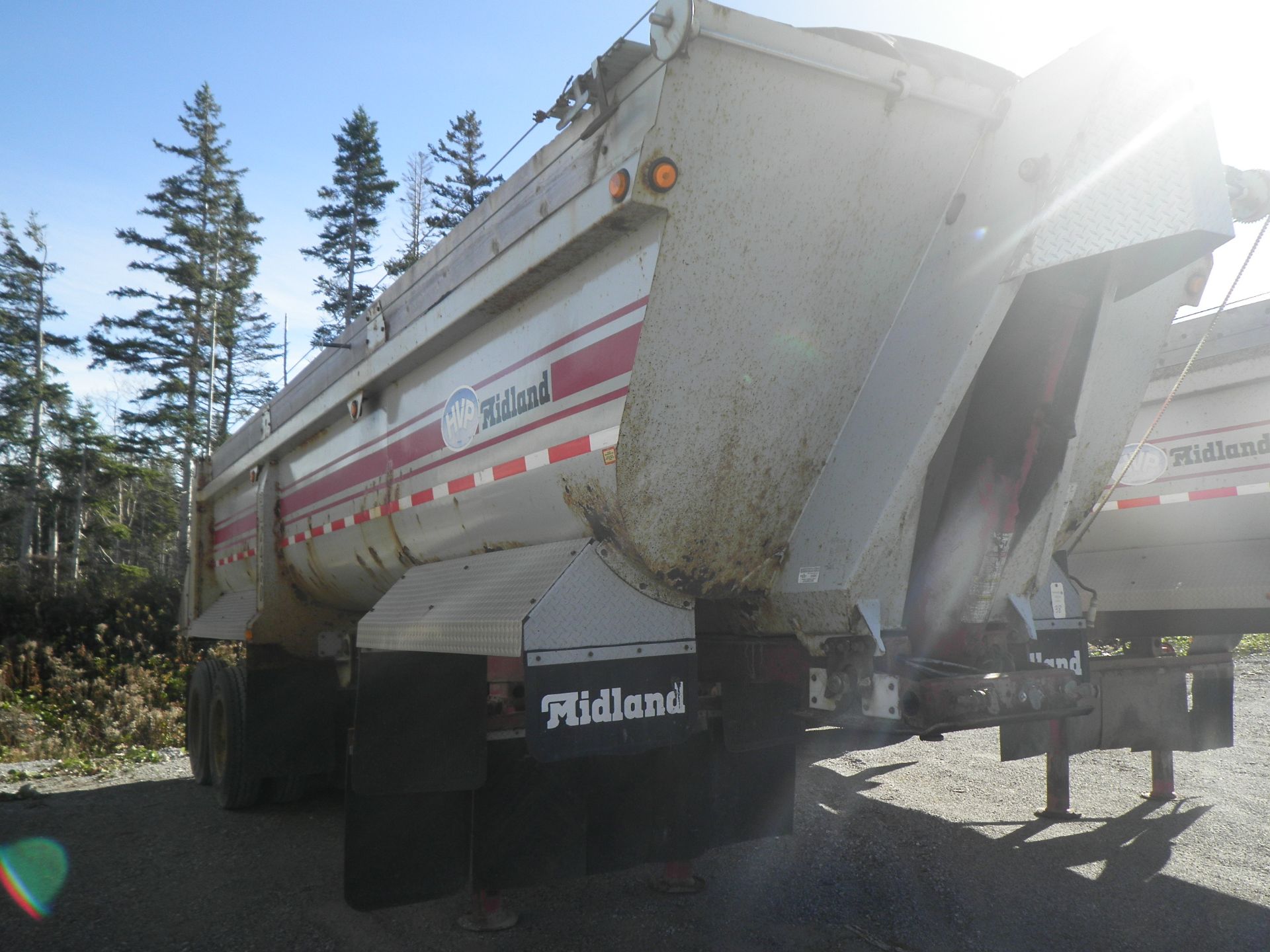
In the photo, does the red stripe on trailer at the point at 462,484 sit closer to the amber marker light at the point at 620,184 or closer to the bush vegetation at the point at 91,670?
the amber marker light at the point at 620,184

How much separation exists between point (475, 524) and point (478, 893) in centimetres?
141

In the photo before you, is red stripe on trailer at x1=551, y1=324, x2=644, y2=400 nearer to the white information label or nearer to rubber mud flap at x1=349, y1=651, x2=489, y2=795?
rubber mud flap at x1=349, y1=651, x2=489, y2=795

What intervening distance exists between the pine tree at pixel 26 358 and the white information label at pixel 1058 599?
28.7 meters

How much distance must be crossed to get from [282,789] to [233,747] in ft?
1.38

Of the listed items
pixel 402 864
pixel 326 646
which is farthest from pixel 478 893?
pixel 326 646

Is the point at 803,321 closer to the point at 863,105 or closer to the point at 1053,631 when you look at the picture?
the point at 863,105

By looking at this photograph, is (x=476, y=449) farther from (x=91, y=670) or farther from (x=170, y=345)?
(x=170, y=345)

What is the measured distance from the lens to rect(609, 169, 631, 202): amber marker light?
8.52ft

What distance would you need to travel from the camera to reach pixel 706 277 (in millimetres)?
2713

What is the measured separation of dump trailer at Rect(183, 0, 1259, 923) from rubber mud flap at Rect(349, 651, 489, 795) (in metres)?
0.01

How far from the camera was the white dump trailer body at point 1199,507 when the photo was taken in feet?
14.9

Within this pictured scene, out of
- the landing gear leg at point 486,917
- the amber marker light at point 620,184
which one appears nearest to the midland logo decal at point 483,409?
the amber marker light at point 620,184

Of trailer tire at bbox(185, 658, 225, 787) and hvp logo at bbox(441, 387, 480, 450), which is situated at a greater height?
hvp logo at bbox(441, 387, 480, 450)

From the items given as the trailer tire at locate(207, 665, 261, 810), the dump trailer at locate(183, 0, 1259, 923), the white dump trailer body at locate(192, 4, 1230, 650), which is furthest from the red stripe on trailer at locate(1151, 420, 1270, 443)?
the trailer tire at locate(207, 665, 261, 810)
